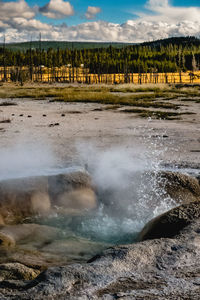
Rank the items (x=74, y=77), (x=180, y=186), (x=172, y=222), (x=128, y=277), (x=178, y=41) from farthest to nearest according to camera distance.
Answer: (x=178, y=41) → (x=74, y=77) → (x=180, y=186) → (x=172, y=222) → (x=128, y=277)

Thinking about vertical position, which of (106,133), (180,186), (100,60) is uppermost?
(100,60)

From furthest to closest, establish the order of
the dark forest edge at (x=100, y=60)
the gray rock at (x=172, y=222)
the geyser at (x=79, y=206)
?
the dark forest edge at (x=100, y=60) < the geyser at (x=79, y=206) < the gray rock at (x=172, y=222)

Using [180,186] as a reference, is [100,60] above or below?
above

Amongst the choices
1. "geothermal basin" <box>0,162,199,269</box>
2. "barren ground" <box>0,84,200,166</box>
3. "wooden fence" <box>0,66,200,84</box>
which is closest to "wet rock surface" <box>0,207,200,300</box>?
"geothermal basin" <box>0,162,199,269</box>

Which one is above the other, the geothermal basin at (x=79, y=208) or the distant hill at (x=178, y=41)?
the distant hill at (x=178, y=41)

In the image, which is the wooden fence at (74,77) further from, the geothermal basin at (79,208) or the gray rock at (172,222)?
the gray rock at (172,222)

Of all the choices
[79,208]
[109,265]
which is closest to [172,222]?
[109,265]

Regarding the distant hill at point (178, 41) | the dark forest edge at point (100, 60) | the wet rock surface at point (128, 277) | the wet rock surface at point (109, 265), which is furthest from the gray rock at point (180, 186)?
the distant hill at point (178, 41)

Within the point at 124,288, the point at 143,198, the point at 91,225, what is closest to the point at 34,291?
the point at 124,288

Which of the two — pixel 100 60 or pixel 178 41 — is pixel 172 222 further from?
pixel 178 41

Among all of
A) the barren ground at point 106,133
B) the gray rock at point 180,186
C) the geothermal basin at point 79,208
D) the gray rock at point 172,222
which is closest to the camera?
the gray rock at point 172,222

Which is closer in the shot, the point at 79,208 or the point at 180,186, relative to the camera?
the point at 79,208

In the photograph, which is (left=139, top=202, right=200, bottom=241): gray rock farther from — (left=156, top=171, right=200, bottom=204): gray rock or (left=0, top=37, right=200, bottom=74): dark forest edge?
(left=0, top=37, right=200, bottom=74): dark forest edge

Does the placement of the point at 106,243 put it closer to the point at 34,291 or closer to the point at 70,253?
the point at 70,253
